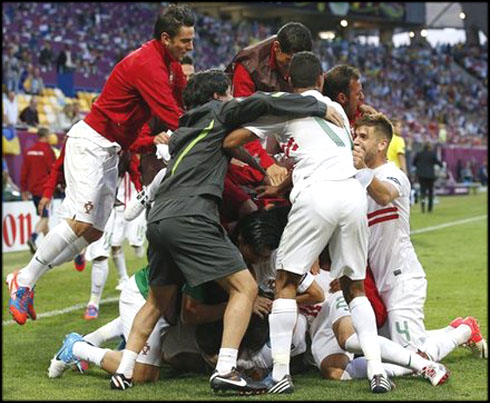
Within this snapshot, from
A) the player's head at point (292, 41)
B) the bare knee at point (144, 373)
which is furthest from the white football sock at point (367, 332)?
the player's head at point (292, 41)

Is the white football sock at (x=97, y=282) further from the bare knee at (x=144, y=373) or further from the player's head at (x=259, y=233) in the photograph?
the player's head at (x=259, y=233)

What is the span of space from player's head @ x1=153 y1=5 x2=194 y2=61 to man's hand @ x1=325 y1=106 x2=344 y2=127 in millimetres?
1773

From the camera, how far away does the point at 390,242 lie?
238 inches

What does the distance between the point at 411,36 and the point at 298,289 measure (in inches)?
2246

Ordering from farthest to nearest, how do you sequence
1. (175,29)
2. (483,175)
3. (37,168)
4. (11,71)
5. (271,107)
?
(483,175) < (11,71) < (37,168) < (175,29) < (271,107)

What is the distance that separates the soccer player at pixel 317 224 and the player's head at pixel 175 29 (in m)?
1.63

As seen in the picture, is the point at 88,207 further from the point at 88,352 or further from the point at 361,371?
the point at 361,371

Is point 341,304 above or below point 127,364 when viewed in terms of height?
above

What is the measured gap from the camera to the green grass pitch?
5164 millimetres

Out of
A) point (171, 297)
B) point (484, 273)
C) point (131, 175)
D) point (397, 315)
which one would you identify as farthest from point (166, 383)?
point (484, 273)

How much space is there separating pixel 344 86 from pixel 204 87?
1.29 metres

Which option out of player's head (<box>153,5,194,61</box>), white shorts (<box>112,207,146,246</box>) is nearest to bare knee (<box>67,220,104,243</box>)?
player's head (<box>153,5,194,61</box>)

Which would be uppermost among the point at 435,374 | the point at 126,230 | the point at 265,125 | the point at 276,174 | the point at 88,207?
the point at 265,125

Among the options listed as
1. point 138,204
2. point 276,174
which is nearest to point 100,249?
point 138,204
